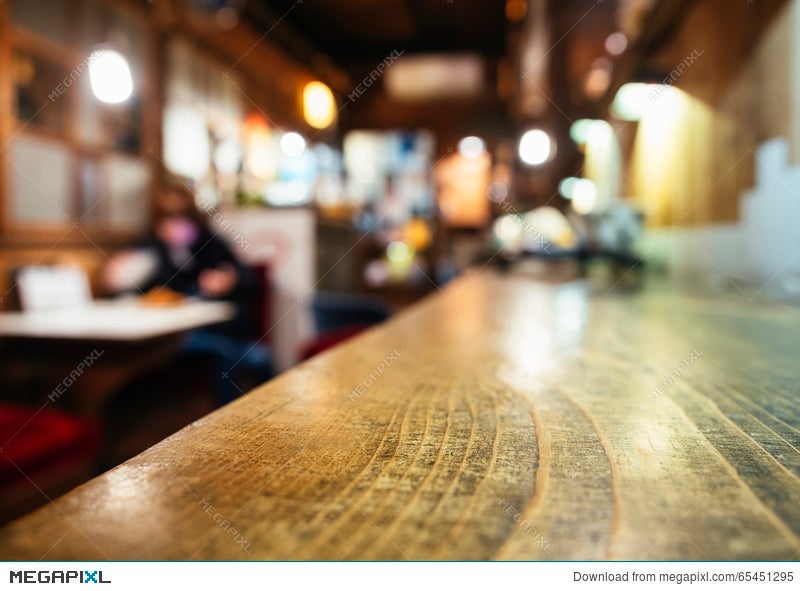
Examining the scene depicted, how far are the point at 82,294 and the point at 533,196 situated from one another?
527 centimetres

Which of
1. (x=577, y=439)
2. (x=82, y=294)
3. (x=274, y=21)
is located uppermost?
(x=274, y=21)

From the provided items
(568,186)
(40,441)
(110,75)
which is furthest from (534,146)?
(40,441)

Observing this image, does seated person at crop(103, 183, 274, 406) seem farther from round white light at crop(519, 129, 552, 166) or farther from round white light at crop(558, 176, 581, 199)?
round white light at crop(558, 176, 581, 199)

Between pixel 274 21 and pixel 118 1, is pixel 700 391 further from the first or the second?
pixel 274 21

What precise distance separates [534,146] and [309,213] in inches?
79.6

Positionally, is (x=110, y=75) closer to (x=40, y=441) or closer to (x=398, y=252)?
(x=40, y=441)

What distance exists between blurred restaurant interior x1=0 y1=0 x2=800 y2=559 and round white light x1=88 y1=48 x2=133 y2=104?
1 cm

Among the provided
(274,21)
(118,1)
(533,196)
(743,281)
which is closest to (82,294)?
(118,1)

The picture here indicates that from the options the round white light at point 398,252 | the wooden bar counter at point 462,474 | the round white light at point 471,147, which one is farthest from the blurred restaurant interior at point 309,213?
the round white light at point 398,252

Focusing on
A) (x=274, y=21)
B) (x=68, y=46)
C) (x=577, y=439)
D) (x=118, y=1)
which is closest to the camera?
(x=577, y=439)

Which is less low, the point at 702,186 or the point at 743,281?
the point at 702,186

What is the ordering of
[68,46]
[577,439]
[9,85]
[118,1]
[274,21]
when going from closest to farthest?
[577,439] < [9,85] < [68,46] < [118,1] < [274,21]

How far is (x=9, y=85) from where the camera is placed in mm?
3080
